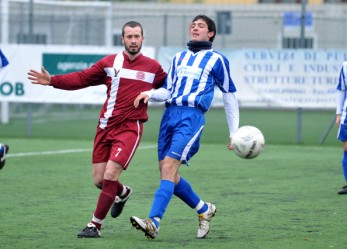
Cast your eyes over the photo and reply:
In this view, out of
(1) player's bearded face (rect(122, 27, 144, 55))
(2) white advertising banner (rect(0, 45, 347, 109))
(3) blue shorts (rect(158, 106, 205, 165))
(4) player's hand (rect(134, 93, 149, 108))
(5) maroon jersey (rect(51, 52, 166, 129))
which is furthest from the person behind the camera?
(2) white advertising banner (rect(0, 45, 347, 109))

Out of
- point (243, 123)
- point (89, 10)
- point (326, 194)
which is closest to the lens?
point (326, 194)

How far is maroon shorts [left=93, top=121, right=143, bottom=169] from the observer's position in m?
8.38

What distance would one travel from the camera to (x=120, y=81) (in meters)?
8.58

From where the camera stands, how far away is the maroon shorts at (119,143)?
27.5ft

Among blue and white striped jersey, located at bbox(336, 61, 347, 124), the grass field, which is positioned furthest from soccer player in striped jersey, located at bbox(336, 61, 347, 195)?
the grass field

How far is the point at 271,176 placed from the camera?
535 inches

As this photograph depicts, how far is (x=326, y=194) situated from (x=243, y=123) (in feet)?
42.0

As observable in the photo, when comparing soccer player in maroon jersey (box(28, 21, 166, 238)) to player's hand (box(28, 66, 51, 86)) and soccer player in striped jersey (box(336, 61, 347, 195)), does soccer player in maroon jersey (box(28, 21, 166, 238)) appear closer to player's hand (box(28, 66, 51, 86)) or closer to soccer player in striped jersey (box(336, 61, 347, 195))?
player's hand (box(28, 66, 51, 86))

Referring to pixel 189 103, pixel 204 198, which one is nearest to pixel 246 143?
pixel 189 103

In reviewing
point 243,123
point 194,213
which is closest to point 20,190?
point 194,213

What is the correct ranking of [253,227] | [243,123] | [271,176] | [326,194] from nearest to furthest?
[253,227], [326,194], [271,176], [243,123]

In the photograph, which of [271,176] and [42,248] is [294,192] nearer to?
[271,176]

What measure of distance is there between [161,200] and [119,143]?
715 millimetres

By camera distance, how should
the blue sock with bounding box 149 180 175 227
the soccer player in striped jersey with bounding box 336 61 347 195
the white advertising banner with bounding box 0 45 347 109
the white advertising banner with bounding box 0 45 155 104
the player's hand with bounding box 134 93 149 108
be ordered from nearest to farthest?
1. the blue sock with bounding box 149 180 175 227
2. the player's hand with bounding box 134 93 149 108
3. the soccer player in striped jersey with bounding box 336 61 347 195
4. the white advertising banner with bounding box 0 45 347 109
5. the white advertising banner with bounding box 0 45 155 104
